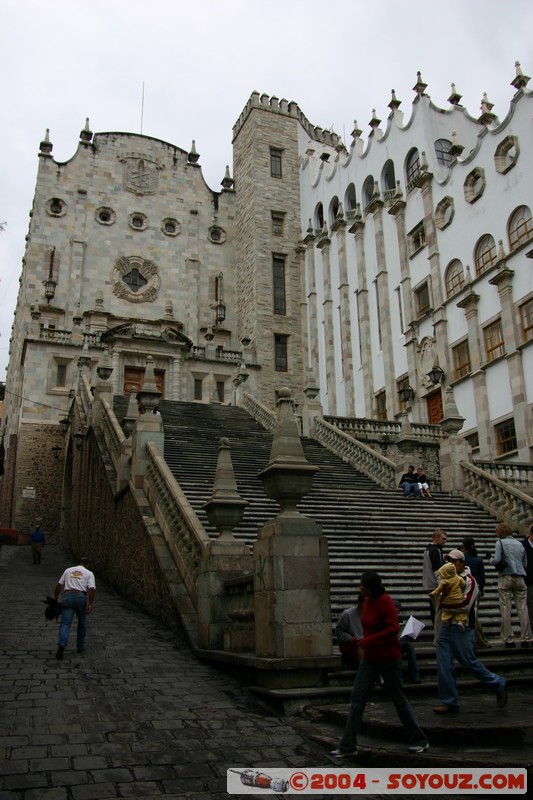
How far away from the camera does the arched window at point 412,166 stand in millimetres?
30125

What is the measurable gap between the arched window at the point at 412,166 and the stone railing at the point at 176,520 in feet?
67.9

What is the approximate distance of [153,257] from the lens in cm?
3962

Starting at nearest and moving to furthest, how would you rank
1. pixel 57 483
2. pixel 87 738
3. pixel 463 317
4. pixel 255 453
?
pixel 87 738 < pixel 255 453 < pixel 463 317 < pixel 57 483

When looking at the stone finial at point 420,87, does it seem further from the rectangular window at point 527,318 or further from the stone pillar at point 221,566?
the stone pillar at point 221,566

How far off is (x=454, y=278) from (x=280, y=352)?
13.7 metres

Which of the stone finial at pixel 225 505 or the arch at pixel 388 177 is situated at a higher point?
the arch at pixel 388 177

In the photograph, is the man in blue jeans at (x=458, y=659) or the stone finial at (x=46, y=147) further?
the stone finial at (x=46, y=147)

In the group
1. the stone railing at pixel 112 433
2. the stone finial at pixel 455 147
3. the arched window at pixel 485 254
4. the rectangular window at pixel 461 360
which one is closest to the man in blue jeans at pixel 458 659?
the stone railing at pixel 112 433

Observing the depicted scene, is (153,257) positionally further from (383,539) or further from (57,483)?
(383,539)

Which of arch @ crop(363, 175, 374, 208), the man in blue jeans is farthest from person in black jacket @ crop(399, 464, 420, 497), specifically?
arch @ crop(363, 175, 374, 208)

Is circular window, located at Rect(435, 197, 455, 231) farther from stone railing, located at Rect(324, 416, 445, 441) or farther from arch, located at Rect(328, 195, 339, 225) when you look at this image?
arch, located at Rect(328, 195, 339, 225)

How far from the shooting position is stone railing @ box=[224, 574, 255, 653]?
840cm

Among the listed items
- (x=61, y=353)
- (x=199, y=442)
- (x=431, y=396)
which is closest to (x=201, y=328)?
(x=61, y=353)

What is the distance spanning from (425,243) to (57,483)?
61.9 feet
